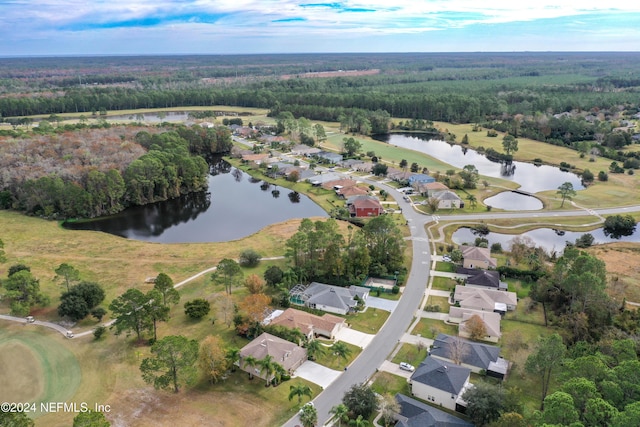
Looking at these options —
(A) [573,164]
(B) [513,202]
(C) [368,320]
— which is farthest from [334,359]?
(A) [573,164]

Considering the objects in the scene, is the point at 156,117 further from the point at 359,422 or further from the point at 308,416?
the point at 359,422

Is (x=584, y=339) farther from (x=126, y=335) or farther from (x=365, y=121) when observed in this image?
(x=365, y=121)

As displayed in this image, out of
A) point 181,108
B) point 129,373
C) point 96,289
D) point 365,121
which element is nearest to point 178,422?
point 129,373

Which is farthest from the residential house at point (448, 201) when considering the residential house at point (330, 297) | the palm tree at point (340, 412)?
the palm tree at point (340, 412)

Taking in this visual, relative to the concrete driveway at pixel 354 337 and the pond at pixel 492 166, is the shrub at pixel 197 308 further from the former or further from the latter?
the pond at pixel 492 166

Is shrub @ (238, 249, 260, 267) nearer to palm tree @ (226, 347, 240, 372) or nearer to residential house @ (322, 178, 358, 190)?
palm tree @ (226, 347, 240, 372)
